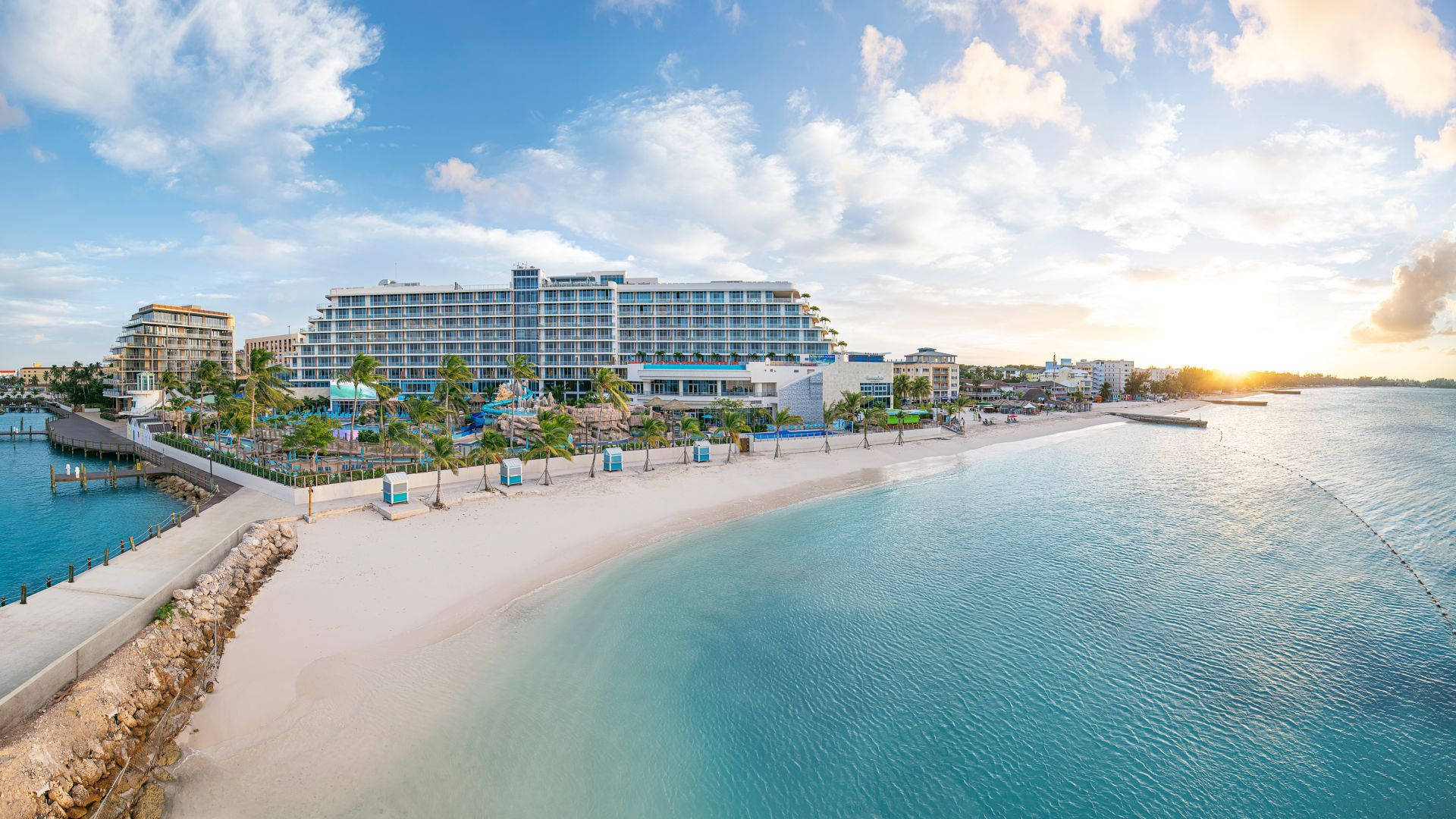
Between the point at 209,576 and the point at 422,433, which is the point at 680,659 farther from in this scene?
the point at 422,433

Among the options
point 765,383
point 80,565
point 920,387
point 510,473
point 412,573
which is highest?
point 765,383

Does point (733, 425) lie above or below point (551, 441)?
above

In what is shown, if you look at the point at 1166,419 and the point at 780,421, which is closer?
Result: the point at 780,421

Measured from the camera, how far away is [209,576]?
20.0m

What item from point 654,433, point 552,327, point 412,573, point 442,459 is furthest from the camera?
point 552,327

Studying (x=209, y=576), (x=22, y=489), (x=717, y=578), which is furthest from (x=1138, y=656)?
(x=22, y=489)

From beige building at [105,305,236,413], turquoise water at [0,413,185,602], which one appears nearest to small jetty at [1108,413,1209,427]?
turquoise water at [0,413,185,602]

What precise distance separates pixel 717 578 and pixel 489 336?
91863 mm

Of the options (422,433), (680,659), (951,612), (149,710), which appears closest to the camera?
(149,710)

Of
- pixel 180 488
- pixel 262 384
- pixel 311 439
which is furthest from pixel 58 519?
pixel 311 439

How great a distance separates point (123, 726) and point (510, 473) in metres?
23.6

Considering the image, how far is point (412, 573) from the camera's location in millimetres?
23125

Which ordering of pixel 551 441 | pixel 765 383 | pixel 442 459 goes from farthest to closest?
pixel 765 383 < pixel 551 441 < pixel 442 459

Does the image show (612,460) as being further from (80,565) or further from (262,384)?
(80,565)
